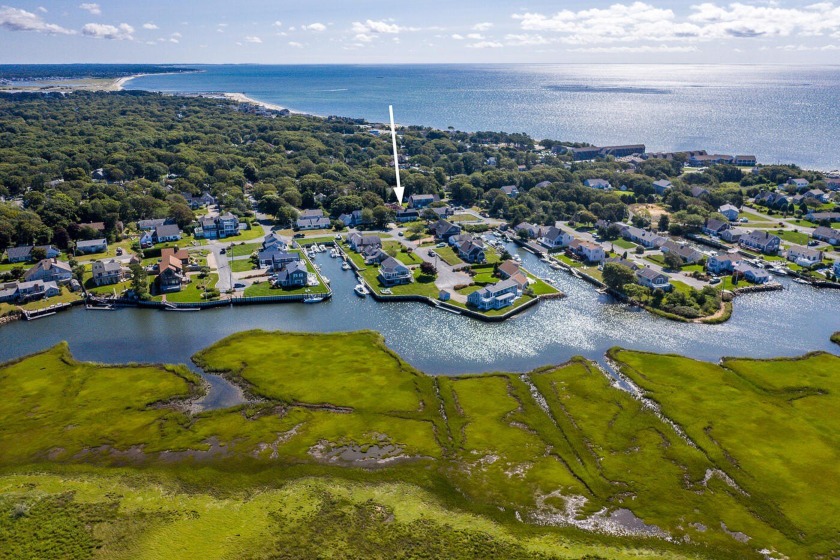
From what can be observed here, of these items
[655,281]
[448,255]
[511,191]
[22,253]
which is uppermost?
[22,253]

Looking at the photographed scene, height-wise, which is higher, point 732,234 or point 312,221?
point 312,221

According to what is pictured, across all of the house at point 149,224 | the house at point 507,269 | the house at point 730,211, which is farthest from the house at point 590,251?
the house at point 149,224

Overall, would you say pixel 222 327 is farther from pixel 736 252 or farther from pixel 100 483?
pixel 736 252

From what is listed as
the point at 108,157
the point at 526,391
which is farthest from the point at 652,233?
the point at 108,157

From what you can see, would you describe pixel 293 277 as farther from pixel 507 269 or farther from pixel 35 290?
pixel 35 290

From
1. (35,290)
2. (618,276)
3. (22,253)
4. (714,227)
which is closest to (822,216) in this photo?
(714,227)

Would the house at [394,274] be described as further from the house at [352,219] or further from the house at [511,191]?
the house at [511,191]

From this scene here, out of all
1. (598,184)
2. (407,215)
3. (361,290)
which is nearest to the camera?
(361,290)

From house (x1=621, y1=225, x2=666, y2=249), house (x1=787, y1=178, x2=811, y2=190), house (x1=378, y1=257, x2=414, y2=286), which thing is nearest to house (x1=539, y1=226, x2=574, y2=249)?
house (x1=621, y1=225, x2=666, y2=249)
